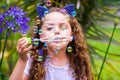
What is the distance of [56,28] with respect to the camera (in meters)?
2.38

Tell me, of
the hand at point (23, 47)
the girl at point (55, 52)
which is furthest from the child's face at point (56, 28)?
the hand at point (23, 47)

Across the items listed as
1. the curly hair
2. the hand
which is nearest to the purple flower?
the curly hair

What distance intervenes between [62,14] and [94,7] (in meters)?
1.45

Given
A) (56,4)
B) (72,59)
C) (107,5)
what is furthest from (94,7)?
(72,59)

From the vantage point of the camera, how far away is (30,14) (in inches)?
155

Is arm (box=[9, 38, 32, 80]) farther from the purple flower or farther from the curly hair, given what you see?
the purple flower

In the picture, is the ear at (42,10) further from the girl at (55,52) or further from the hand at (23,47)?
the hand at (23,47)

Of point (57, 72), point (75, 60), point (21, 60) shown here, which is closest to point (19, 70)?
point (21, 60)

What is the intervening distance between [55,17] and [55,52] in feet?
0.55

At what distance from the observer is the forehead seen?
95.5 inches

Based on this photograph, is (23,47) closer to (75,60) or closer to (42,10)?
(42,10)

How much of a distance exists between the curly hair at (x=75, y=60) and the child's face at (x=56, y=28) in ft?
0.18

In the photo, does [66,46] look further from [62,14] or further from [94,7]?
[94,7]

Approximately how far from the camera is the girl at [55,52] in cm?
241
